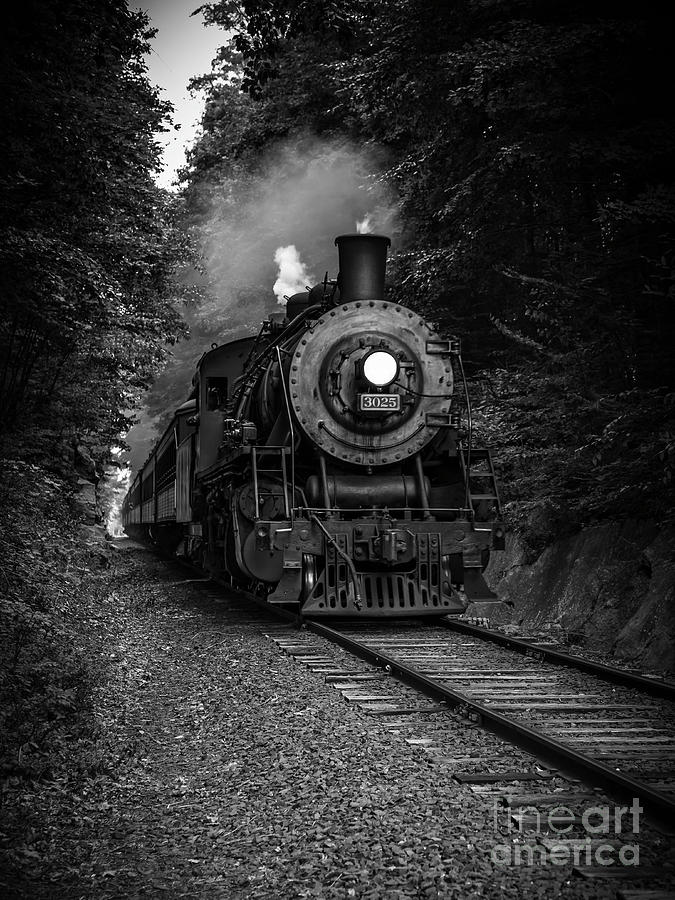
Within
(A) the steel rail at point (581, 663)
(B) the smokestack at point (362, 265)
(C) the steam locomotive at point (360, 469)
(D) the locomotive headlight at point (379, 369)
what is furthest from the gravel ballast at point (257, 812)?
(B) the smokestack at point (362, 265)

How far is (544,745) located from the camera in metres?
4.16

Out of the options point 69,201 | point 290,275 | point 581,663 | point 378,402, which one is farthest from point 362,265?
point 290,275

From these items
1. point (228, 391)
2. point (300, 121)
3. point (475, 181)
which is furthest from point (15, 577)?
point (300, 121)

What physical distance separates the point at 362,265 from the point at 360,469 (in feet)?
7.31

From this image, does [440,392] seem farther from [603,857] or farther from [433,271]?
[603,857]

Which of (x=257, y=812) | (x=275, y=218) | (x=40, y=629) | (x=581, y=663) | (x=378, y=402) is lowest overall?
(x=257, y=812)

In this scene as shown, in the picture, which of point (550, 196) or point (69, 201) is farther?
point (550, 196)

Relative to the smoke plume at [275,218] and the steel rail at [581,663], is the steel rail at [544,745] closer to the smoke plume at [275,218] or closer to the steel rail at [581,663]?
the steel rail at [581,663]

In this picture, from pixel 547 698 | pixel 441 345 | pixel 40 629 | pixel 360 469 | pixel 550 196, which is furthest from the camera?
pixel 550 196

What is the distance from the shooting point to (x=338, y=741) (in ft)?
14.8

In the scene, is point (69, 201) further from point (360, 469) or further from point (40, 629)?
point (40, 629)

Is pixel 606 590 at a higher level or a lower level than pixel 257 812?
higher

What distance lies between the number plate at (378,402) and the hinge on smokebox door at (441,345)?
729 millimetres

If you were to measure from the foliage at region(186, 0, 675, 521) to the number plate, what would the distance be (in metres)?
1.74
